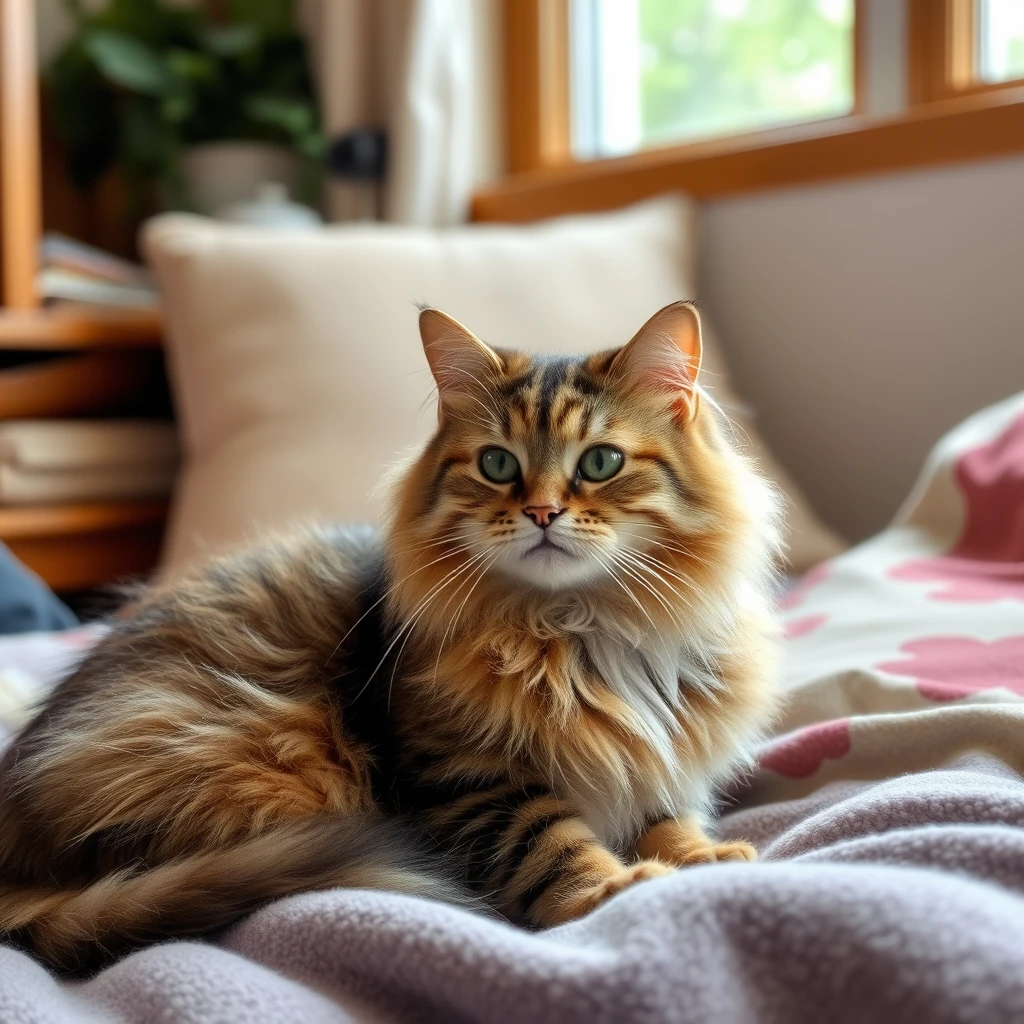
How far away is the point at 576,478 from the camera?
3.38ft

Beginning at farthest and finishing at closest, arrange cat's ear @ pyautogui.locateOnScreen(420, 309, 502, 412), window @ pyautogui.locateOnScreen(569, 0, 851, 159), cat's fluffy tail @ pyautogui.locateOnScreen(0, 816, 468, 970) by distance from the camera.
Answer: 1. window @ pyautogui.locateOnScreen(569, 0, 851, 159)
2. cat's ear @ pyautogui.locateOnScreen(420, 309, 502, 412)
3. cat's fluffy tail @ pyautogui.locateOnScreen(0, 816, 468, 970)

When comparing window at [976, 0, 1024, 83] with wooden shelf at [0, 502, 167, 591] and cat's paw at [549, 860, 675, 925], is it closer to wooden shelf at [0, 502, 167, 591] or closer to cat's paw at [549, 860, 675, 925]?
cat's paw at [549, 860, 675, 925]

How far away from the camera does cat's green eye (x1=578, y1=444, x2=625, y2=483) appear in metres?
1.03

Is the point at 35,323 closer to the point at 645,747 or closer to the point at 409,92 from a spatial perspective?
the point at 409,92

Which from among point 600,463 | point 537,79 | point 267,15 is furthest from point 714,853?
point 267,15

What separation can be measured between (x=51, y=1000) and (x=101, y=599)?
5.53 feet

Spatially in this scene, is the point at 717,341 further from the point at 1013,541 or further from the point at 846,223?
the point at 1013,541

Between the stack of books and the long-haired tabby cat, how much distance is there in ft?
4.80

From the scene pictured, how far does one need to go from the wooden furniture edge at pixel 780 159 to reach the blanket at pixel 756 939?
1.10m

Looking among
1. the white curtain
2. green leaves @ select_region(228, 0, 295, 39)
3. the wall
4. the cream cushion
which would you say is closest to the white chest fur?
the cream cushion

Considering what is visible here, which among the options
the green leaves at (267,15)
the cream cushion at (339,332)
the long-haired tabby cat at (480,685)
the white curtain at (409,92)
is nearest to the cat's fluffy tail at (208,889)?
the long-haired tabby cat at (480,685)

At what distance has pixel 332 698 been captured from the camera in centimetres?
108

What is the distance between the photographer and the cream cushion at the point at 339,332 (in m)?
1.89

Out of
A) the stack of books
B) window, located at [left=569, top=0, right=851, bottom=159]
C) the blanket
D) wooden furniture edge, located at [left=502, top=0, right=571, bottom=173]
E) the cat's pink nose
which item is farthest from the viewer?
wooden furniture edge, located at [left=502, top=0, right=571, bottom=173]
